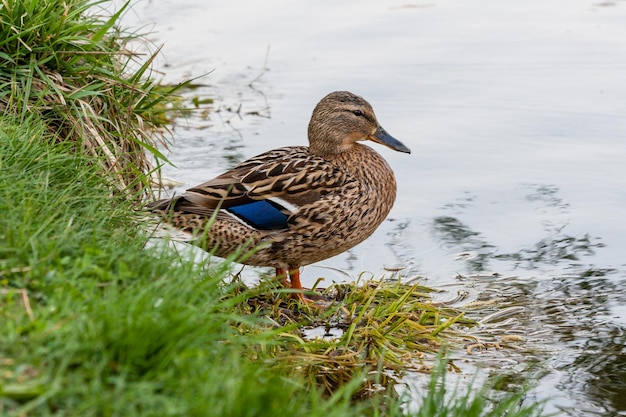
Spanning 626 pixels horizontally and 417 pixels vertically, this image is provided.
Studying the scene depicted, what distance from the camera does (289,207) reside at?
5.22 m

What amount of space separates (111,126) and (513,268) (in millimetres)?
2367

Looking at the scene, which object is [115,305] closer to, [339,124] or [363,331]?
[363,331]

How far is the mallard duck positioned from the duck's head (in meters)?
0.12

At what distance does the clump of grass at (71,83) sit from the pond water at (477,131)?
577 millimetres

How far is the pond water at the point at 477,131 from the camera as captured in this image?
536 cm

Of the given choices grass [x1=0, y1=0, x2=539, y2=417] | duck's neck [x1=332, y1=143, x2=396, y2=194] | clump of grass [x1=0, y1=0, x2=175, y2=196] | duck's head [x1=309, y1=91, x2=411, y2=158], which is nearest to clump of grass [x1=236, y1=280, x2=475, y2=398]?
grass [x1=0, y1=0, x2=539, y2=417]

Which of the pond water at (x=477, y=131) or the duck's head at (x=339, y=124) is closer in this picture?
the pond water at (x=477, y=131)

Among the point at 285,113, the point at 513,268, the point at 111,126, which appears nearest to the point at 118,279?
the point at 111,126

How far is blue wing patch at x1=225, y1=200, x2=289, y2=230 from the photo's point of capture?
16.9ft

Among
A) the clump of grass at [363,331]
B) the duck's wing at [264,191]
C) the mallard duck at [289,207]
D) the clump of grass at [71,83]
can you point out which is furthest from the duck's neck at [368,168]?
the clump of grass at [71,83]

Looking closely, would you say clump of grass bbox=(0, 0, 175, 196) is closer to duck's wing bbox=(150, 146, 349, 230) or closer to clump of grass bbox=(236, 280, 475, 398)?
duck's wing bbox=(150, 146, 349, 230)

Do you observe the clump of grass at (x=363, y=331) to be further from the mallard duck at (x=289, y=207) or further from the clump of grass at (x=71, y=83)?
the clump of grass at (x=71, y=83)

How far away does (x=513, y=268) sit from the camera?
19.2 ft

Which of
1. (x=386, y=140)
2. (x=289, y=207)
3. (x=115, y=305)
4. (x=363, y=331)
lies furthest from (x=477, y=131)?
(x=115, y=305)
